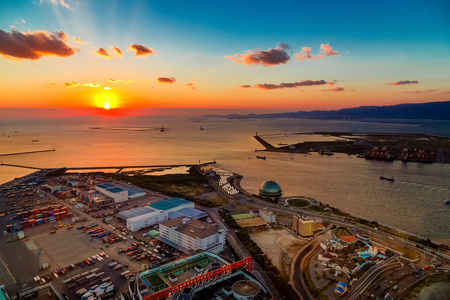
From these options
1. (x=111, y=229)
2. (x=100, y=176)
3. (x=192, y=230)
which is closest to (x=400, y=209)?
(x=192, y=230)

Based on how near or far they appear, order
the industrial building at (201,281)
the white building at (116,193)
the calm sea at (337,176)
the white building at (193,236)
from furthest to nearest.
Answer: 1. the white building at (116,193)
2. the calm sea at (337,176)
3. the white building at (193,236)
4. the industrial building at (201,281)

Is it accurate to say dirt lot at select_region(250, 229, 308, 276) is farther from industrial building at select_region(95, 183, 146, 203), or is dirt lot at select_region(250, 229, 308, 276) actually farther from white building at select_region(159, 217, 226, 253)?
industrial building at select_region(95, 183, 146, 203)

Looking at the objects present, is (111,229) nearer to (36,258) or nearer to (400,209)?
(36,258)

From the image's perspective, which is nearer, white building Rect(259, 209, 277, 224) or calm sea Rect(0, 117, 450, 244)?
white building Rect(259, 209, 277, 224)

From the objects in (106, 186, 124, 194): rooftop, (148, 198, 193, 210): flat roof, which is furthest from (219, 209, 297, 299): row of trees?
(106, 186, 124, 194): rooftop

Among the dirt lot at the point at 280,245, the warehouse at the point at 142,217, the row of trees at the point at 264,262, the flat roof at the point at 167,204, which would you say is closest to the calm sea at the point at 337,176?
the dirt lot at the point at 280,245

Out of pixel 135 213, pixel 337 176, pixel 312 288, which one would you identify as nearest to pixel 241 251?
pixel 312 288

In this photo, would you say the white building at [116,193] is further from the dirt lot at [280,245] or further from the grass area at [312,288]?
the grass area at [312,288]
